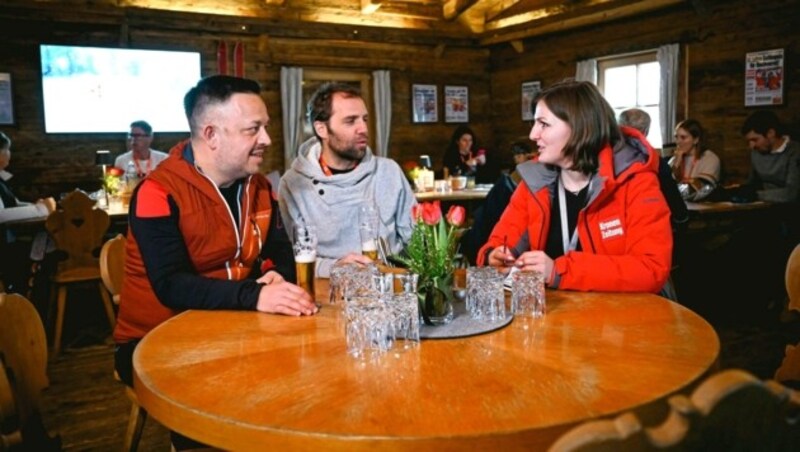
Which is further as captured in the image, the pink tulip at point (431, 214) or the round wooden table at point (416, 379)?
the pink tulip at point (431, 214)

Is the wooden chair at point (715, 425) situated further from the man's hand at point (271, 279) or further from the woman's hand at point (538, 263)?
the man's hand at point (271, 279)

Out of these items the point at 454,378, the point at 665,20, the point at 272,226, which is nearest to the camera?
the point at 454,378

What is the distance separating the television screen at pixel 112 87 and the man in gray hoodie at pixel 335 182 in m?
5.93

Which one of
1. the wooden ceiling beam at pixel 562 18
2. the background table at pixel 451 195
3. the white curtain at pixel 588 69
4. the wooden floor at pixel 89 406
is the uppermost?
the wooden ceiling beam at pixel 562 18

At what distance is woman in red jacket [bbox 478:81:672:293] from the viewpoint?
1.94m

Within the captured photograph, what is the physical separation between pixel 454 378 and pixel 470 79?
10.1 metres

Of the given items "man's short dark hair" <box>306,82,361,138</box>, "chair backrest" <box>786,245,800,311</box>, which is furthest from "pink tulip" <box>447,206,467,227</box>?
"man's short dark hair" <box>306,82,361,138</box>

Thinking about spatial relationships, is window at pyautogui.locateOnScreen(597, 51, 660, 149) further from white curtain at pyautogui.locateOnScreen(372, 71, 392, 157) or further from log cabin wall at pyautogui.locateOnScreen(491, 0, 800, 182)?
white curtain at pyautogui.locateOnScreen(372, 71, 392, 157)

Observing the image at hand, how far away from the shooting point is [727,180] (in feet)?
25.4

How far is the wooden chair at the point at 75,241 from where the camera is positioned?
14.1 feet

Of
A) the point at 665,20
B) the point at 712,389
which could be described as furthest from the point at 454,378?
the point at 665,20

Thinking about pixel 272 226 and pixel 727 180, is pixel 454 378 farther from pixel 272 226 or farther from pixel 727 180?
pixel 727 180

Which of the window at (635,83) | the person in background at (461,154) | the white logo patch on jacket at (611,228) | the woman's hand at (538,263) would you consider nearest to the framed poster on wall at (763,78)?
the window at (635,83)

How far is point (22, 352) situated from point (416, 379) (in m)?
0.87
